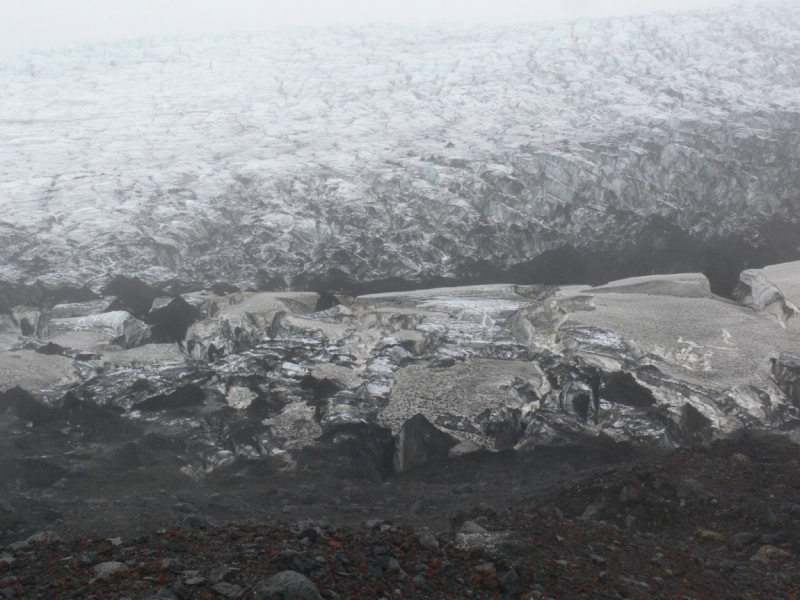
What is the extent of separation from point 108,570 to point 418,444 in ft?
16.5

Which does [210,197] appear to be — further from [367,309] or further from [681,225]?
[681,225]

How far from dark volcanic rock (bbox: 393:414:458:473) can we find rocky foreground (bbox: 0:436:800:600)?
196 cm

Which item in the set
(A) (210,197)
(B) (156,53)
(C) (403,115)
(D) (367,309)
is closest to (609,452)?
(D) (367,309)

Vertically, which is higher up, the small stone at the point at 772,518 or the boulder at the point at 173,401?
the small stone at the point at 772,518

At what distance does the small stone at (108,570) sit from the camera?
3.52 meters

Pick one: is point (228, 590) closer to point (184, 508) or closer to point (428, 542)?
point (428, 542)

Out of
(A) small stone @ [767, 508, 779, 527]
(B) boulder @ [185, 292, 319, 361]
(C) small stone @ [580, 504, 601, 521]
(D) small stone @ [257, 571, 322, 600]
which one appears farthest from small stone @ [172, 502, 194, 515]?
(A) small stone @ [767, 508, 779, 527]

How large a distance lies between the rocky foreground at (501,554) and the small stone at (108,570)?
0.04ft

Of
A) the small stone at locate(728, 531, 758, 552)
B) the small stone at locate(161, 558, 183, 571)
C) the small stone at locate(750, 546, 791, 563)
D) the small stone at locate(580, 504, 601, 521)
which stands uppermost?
the small stone at locate(161, 558, 183, 571)

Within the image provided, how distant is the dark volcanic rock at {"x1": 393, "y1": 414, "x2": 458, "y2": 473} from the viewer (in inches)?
324

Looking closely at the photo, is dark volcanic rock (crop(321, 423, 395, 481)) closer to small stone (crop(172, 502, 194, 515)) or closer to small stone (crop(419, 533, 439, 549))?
small stone (crop(172, 502, 194, 515))

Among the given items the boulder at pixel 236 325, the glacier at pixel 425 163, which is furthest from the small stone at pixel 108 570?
the glacier at pixel 425 163

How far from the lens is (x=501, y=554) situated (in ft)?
14.0

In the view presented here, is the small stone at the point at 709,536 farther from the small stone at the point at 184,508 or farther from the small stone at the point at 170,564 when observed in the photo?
the small stone at the point at 184,508
